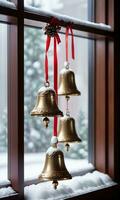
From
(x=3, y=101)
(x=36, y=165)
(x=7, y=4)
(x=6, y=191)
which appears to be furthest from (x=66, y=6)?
(x=6, y=191)

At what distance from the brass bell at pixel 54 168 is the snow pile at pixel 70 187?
177mm

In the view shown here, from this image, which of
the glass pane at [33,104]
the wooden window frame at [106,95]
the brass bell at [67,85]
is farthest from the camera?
the wooden window frame at [106,95]

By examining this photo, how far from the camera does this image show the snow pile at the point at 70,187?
1.69 m

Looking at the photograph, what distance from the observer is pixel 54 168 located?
1.54 meters

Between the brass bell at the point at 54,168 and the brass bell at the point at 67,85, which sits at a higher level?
the brass bell at the point at 67,85

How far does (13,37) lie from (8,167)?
55cm

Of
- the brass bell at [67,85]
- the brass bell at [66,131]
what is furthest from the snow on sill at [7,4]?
the brass bell at [66,131]

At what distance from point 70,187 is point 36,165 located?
188mm

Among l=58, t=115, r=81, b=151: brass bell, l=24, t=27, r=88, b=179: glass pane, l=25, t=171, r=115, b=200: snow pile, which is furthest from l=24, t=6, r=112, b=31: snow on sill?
l=25, t=171, r=115, b=200: snow pile

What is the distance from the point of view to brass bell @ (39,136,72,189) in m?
1.52

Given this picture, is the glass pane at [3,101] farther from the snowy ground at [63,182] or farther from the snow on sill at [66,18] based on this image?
the snow on sill at [66,18]

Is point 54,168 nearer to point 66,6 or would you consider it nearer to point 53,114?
point 53,114
